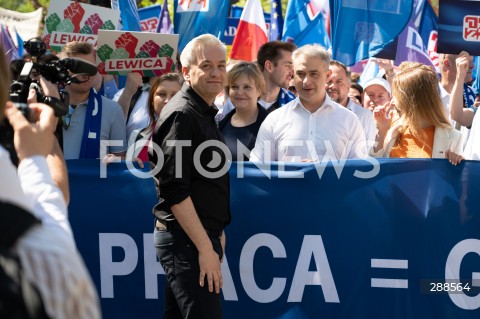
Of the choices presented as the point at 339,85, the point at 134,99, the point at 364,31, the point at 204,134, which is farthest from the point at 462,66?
the point at 204,134

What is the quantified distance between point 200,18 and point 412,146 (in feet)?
15.9

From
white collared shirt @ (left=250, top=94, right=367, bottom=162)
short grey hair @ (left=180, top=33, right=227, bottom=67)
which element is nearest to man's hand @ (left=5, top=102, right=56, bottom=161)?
short grey hair @ (left=180, top=33, right=227, bottom=67)

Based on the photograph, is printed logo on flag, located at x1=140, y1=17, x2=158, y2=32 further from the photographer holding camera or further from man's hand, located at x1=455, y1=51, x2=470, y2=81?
the photographer holding camera

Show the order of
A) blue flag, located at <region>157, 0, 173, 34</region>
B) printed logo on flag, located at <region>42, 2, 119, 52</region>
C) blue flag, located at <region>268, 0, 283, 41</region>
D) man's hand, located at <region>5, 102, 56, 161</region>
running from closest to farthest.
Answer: man's hand, located at <region>5, 102, 56, 161</region> → printed logo on flag, located at <region>42, 2, 119, 52</region> → blue flag, located at <region>157, 0, 173, 34</region> → blue flag, located at <region>268, 0, 283, 41</region>

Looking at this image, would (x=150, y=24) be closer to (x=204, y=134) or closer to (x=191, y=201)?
(x=204, y=134)

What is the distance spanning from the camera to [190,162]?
475 centimetres

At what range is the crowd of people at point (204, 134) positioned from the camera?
95.8 inches

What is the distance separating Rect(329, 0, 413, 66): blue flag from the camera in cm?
862

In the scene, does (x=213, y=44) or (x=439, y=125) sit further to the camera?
(x=439, y=125)

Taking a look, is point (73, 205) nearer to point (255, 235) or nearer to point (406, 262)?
point (255, 235)

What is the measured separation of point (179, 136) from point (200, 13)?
568 cm

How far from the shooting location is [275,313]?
570cm

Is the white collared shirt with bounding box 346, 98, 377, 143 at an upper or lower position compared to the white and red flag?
lower

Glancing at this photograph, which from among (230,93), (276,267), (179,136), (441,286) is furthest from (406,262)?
(230,93)
